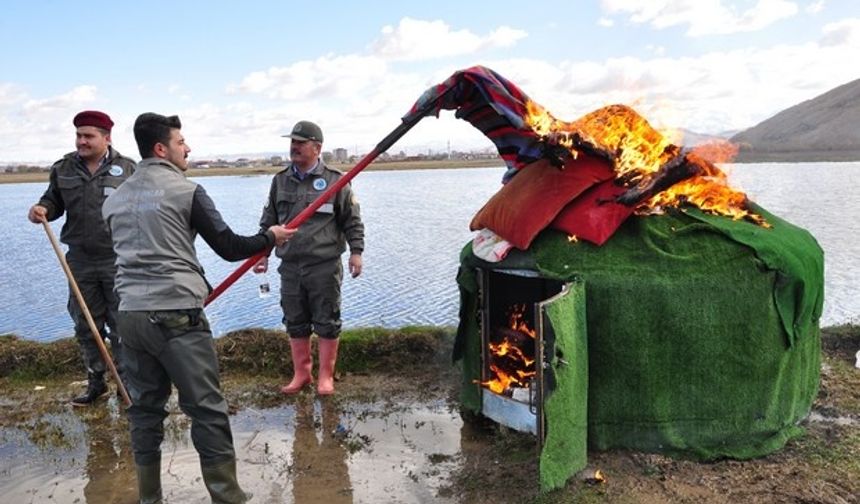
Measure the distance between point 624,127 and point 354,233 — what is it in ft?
8.90

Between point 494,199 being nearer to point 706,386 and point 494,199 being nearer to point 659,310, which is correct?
point 659,310

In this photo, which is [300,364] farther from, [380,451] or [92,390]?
[92,390]

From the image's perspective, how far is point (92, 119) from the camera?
6.01 m

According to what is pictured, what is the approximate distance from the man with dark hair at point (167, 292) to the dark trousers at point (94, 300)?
2.14 m

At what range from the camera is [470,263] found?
5.66 m

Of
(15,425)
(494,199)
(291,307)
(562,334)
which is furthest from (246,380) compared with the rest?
(562,334)

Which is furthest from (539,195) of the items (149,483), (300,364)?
(149,483)

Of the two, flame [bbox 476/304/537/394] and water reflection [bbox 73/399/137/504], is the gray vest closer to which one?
water reflection [bbox 73/399/137/504]

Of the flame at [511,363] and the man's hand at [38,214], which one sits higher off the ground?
the man's hand at [38,214]

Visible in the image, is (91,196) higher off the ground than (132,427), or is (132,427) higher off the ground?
(91,196)

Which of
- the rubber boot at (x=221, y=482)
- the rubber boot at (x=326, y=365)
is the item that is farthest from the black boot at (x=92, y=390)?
the rubber boot at (x=221, y=482)

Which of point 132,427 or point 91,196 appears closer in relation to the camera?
point 132,427

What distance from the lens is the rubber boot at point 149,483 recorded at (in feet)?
14.4

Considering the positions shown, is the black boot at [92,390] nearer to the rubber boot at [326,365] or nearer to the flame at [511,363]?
the rubber boot at [326,365]
